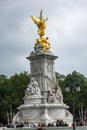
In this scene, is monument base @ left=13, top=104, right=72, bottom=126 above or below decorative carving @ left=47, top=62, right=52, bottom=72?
below

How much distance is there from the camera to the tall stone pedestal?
68438mm

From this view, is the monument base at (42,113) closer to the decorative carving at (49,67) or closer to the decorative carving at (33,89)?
the decorative carving at (33,89)

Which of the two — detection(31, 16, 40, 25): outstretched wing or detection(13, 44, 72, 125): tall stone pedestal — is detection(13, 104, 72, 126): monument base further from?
detection(31, 16, 40, 25): outstretched wing

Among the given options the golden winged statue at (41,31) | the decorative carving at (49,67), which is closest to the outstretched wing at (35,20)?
the golden winged statue at (41,31)

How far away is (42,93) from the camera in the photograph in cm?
7000

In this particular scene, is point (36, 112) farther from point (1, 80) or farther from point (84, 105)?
point (1, 80)

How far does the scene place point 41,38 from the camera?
238 ft

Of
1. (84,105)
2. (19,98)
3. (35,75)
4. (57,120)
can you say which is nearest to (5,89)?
(19,98)

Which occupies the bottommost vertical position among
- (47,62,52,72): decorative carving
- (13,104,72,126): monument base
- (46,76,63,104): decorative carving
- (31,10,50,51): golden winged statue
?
(13,104,72,126): monument base

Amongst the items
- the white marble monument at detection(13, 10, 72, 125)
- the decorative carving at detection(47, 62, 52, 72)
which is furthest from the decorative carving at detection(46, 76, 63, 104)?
the decorative carving at detection(47, 62, 52, 72)

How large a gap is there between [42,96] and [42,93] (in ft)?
1.69

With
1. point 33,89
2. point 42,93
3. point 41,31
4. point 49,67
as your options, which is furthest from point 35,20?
point 42,93

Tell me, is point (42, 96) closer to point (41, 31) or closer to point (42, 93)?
point (42, 93)

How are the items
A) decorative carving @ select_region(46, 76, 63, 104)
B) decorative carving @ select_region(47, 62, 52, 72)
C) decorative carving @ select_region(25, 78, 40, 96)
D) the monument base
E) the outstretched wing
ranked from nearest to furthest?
1. the monument base
2. decorative carving @ select_region(25, 78, 40, 96)
3. decorative carving @ select_region(46, 76, 63, 104)
4. decorative carving @ select_region(47, 62, 52, 72)
5. the outstretched wing
